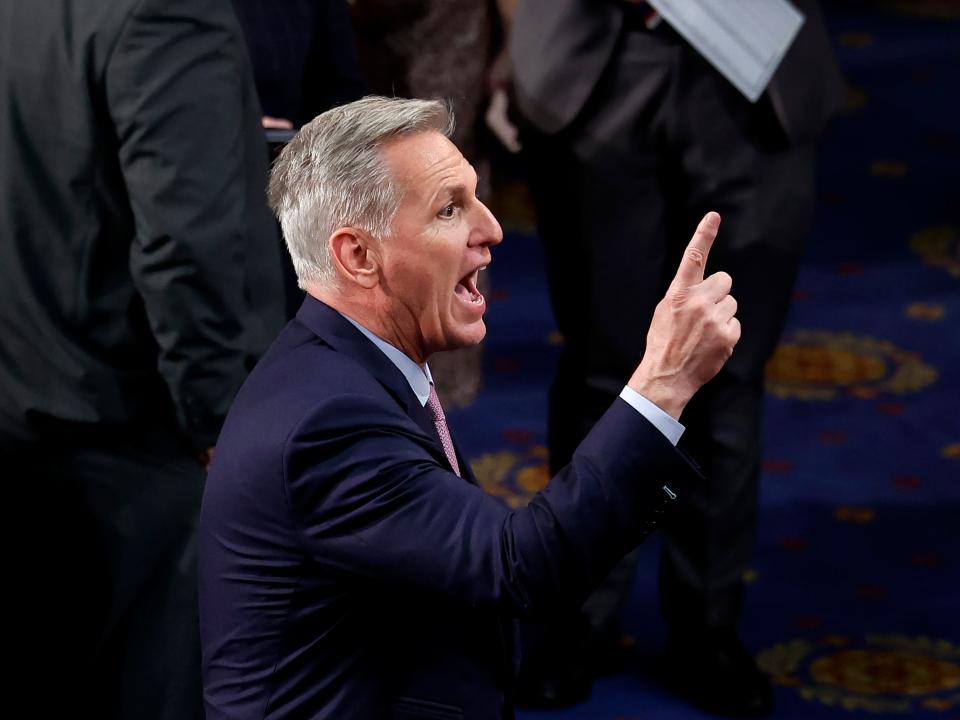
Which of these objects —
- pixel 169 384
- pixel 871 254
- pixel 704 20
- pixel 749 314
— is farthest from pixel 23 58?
pixel 871 254

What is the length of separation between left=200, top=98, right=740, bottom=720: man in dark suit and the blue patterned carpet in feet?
4.67

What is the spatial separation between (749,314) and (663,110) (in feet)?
1.24

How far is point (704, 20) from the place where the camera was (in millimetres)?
2682

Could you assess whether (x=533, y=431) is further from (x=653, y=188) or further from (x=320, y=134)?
(x=320, y=134)

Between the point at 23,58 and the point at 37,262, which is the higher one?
the point at 23,58

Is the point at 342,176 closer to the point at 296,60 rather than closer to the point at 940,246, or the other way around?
the point at 296,60

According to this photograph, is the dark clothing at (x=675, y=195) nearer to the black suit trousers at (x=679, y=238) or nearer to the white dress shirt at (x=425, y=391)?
the black suit trousers at (x=679, y=238)

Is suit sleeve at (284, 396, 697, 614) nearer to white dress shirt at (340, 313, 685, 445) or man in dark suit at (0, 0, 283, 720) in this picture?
white dress shirt at (340, 313, 685, 445)

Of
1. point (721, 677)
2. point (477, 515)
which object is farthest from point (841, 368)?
point (477, 515)

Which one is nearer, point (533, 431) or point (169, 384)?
point (169, 384)

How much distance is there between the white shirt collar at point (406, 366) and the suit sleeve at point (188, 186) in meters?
0.54

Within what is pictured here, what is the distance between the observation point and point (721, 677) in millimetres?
2959

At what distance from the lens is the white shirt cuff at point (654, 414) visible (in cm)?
152

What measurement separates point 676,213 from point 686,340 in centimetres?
135
